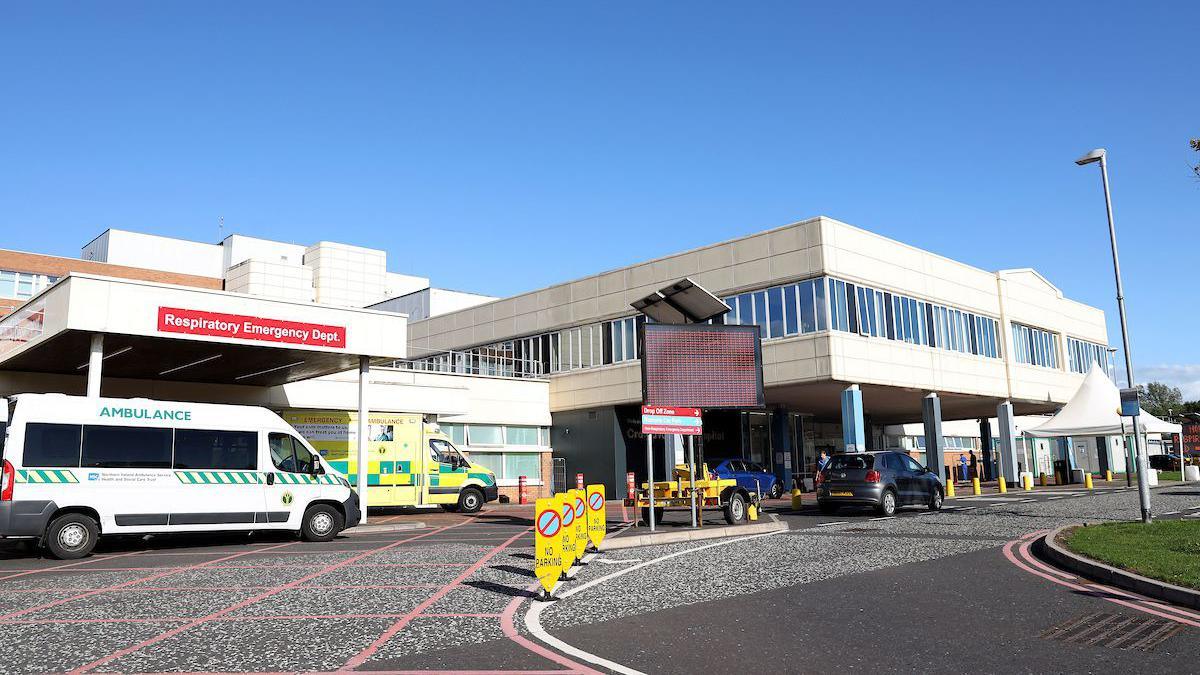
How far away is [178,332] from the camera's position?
18.3 m

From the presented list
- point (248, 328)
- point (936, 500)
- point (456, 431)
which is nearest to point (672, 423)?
point (936, 500)

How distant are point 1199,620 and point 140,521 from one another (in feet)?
49.4

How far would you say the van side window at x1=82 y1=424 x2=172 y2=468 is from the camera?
49.1 ft

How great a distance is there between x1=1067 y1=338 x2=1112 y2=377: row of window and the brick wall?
154 feet

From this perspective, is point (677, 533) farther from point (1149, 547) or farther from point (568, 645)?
point (568, 645)

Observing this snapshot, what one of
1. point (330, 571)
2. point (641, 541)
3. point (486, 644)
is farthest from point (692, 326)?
point (486, 644)

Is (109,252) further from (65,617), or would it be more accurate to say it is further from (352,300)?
(65,617)

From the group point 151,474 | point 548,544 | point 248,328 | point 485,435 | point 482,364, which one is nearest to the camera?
point 548,544

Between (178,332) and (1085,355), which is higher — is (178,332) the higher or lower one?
the lower one

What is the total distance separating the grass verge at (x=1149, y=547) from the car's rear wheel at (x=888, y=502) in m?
5.78

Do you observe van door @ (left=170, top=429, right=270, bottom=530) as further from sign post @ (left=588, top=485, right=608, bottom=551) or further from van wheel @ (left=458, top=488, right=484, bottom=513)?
van wheel @ (left=458, top=488, right=484, bottom=513)

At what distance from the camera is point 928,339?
34062 mm

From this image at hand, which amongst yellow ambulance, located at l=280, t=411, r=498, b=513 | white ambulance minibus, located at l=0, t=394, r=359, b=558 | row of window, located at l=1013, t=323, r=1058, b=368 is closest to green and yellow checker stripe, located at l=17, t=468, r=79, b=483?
white ambulance minibus, located at l=0, t=394, r=359, b=558

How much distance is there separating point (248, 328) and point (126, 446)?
14.7ft
